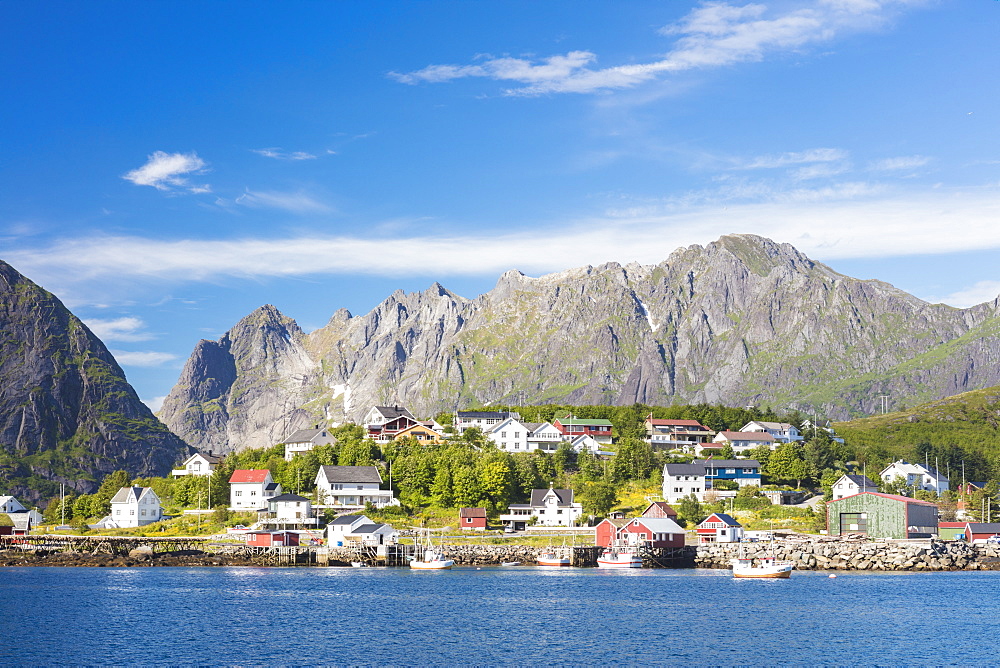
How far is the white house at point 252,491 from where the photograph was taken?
130250mm

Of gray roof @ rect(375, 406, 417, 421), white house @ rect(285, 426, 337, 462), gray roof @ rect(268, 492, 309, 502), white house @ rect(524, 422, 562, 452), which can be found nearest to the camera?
gray roof @ rect(268, 492, 309, 502)

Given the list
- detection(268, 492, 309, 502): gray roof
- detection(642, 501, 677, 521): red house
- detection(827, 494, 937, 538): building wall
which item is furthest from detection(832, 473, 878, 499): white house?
detection(268, 492, 309, 502): gray roof

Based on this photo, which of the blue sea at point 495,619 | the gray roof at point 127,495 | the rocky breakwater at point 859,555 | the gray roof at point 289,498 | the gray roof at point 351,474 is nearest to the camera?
the blue sea at point 495,619

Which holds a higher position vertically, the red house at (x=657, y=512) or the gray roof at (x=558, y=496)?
the gray roof at (x=558, y=496)

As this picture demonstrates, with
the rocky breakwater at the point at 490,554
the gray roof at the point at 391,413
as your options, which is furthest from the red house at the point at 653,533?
the gray roof at the point at 391,413

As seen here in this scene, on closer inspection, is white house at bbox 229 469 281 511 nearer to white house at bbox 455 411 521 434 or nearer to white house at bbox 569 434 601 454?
white house at bbox 569 434 601 454

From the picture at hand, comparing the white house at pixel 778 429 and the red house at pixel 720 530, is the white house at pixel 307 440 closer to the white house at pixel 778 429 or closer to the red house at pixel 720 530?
the red house at pixel 720 530

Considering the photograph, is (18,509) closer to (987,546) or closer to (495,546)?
(495,546)

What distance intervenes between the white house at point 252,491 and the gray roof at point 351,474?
25.8 ft

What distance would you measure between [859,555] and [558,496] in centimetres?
3516

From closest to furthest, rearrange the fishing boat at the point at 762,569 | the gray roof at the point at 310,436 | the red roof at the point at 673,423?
the fishing boat at the point at 762,569
the gray roof at the point at 310,436
the red roof at the point at 673,423

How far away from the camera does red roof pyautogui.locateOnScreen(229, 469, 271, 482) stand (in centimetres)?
13138

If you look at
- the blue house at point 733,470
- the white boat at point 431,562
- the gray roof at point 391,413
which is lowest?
the white boat at point 431,562

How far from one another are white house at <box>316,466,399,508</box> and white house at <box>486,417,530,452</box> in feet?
97.3
